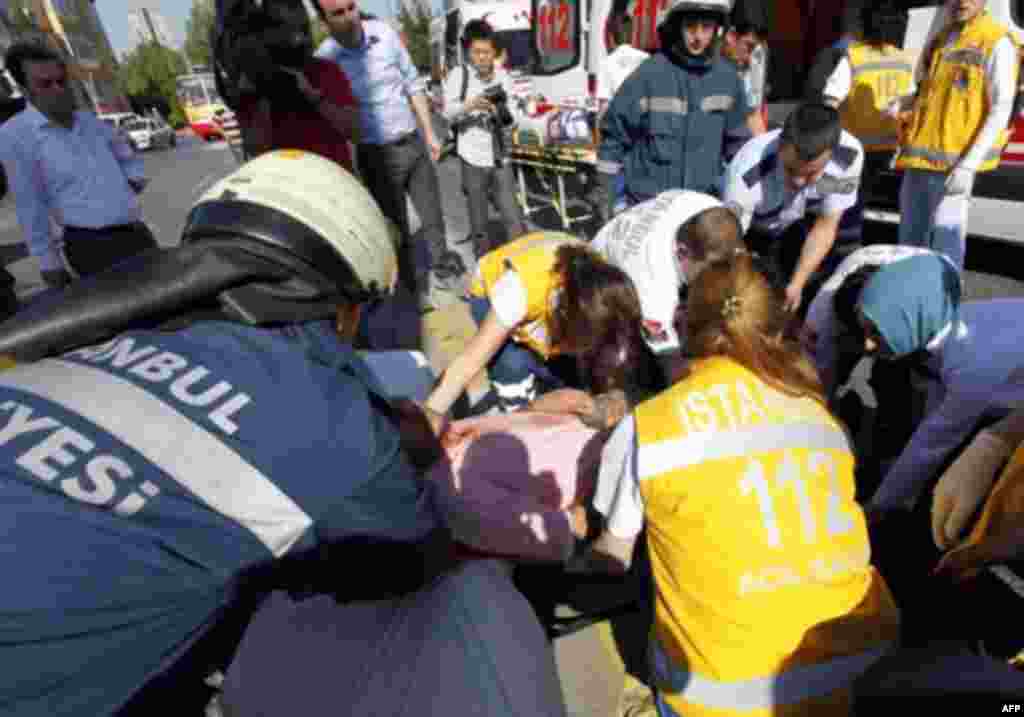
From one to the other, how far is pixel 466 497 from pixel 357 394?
2.40 feet

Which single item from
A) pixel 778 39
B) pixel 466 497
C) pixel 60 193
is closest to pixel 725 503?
pixel 466 497

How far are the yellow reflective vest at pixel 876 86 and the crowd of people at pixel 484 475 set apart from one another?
1850mm

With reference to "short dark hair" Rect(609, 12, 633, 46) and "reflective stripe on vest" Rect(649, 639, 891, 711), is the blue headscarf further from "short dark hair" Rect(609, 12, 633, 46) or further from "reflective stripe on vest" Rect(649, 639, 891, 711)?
"short dark hair" Rect(609, 12, 633, 46)

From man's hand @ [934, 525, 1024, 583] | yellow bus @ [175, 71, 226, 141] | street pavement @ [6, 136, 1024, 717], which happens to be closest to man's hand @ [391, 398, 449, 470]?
street pavement @ [6, 136, 1024, 717]

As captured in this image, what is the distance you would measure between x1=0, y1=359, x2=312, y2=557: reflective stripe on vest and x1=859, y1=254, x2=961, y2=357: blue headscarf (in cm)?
151

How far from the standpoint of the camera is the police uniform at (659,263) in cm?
204

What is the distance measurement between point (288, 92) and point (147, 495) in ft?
7.98

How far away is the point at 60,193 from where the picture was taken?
2742 mm

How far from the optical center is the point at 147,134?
25.8m

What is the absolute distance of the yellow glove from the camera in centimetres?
134

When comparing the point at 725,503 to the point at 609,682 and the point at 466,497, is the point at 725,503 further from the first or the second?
the point at 609,682

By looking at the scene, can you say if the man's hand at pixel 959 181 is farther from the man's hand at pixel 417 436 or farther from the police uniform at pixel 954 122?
the man's hand at pixel 417 436

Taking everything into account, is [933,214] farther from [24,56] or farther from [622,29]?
[24,56]

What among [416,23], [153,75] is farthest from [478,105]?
[153,75]
